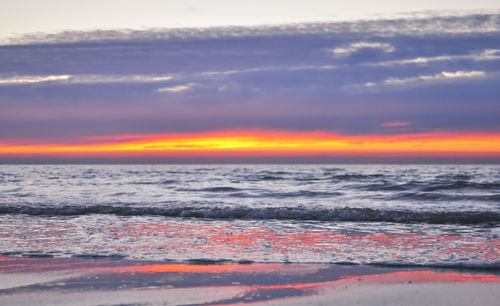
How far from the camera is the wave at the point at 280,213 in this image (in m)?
12.7

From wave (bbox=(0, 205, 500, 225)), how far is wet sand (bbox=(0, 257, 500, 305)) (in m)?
6.50

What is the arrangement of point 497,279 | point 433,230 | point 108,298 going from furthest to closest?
point 433,230, point 497,279, point 108,298

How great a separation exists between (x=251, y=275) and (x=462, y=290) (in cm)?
251

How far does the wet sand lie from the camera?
190 inches

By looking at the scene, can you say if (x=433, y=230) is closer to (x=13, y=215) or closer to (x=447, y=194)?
(x=447, y=194)

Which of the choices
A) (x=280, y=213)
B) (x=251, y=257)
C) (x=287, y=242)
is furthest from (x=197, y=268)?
(x=280, y=213)

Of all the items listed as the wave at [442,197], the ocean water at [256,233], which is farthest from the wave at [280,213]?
the wave at [442,197]

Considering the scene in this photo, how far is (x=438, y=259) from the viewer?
6.90 m

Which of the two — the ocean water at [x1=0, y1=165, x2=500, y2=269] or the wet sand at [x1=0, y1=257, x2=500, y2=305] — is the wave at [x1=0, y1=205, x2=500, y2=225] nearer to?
the ocean water at [x1=0, y1=165, x2=500, y2=269]

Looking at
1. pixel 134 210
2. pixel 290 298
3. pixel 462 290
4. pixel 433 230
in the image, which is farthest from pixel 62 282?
pixel 134 210

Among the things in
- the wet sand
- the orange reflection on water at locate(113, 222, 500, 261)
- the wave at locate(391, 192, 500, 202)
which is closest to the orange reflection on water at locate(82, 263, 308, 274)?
the wet sand

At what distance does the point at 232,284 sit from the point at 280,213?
8048 mm

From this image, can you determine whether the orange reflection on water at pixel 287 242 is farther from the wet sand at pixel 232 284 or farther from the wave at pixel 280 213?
the wave at pixel 280 213

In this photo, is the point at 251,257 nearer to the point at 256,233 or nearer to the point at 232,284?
the point at 232,284
